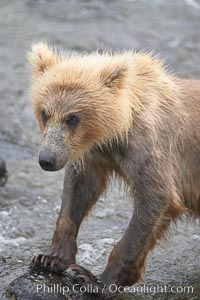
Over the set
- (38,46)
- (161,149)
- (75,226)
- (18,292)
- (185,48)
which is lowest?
(18,292)

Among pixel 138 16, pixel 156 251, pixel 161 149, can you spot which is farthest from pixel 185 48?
pixel 161 149

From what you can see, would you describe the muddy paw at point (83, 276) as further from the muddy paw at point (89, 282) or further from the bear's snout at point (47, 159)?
the bear's snout at point (47, 159)

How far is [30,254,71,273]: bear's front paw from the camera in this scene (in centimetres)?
670

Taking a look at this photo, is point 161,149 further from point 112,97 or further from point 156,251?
point 156,251

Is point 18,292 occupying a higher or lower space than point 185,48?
lower

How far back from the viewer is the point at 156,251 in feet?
25.6

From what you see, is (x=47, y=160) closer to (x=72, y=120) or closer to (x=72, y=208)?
(x=72, y=120)

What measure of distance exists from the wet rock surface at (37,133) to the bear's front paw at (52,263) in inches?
9.9

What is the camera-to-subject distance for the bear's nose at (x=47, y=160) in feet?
19.6

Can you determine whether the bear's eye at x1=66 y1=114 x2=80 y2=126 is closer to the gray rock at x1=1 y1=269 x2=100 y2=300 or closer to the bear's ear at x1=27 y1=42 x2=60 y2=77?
the bear's ear at x1=27 y1=42 x2=60 y2=77

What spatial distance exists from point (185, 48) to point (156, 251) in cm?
568

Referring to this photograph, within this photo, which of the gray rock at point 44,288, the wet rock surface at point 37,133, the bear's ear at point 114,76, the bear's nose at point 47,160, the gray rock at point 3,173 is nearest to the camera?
the bear's nose at point 47,160

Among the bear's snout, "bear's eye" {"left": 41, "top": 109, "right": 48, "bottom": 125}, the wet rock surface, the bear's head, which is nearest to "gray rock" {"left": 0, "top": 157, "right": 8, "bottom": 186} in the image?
the wet rock surface

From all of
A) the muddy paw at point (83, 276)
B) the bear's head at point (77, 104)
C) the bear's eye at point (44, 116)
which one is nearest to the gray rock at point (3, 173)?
the muddy paw at point (83, 276)
